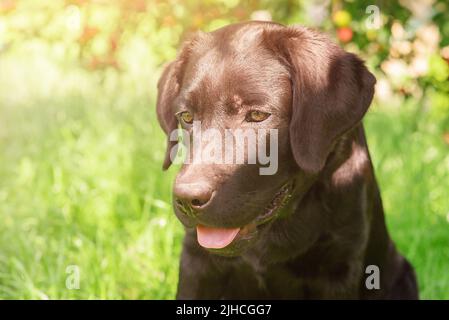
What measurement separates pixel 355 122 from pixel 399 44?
2007 mm

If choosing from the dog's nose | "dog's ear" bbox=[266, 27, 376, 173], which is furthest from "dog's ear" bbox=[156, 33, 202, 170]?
the dog's nose

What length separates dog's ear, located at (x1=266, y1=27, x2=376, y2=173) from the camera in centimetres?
288

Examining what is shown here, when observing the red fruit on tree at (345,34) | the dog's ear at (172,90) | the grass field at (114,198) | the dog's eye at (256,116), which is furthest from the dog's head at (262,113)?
the red fruit on tree at (345,34)

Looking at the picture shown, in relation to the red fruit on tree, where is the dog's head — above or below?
below

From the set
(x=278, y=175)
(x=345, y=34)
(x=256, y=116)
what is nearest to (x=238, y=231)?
(x=278, y=175)

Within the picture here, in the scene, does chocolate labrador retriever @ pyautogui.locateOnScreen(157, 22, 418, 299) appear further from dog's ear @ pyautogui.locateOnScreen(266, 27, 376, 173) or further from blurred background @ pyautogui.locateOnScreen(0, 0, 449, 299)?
blurred background @ pyautogui.locateOnScreen(0, 0, 449, 299)

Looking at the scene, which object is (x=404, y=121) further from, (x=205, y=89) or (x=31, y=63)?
(x=31, y=63)

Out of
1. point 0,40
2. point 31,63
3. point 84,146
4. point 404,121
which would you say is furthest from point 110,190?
point 31,63

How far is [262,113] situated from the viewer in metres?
2.88

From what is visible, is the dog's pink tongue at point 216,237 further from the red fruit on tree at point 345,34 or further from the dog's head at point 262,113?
the red fruit on tree at point 345,34

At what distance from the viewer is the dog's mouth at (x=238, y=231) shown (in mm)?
2920

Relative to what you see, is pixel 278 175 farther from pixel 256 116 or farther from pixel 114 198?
pixel 114 198

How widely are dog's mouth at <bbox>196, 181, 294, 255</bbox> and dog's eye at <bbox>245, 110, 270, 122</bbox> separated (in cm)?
29

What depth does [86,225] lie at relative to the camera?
4.24 m
